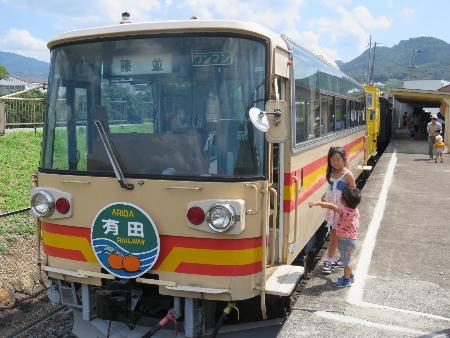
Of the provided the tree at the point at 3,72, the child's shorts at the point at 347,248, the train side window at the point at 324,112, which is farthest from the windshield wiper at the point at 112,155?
the tree at the point at 3,72

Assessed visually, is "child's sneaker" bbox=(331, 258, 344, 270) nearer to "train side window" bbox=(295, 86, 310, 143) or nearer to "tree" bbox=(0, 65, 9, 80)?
"train side window" bbox=(295, 86, 310, 143)

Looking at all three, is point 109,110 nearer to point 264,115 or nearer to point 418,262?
point 264,115

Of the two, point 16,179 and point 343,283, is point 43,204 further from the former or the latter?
point 16,179

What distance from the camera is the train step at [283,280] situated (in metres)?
4.29

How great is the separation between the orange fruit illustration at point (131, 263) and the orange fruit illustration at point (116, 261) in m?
0.04

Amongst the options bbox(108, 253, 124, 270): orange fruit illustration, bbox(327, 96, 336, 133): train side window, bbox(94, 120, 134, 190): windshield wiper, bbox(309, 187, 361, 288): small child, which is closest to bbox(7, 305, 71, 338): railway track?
bbox(108, 253, 124, 270): orange fruit illustration

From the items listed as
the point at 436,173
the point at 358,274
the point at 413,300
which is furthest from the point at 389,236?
the point at 436,173

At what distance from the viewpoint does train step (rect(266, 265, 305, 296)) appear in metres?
4.29

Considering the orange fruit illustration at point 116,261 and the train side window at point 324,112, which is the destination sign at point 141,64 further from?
the train side window at point 324,112

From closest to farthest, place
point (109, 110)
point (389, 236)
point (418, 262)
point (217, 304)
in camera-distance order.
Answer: point (109, 110) → point (217, 304) → point (418, 262) → point (389, 236)

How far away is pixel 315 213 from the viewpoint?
6570 millimetres

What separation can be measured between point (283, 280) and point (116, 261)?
1.45 m

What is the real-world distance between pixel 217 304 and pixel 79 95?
229 cm

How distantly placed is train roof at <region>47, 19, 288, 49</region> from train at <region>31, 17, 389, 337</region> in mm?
11
